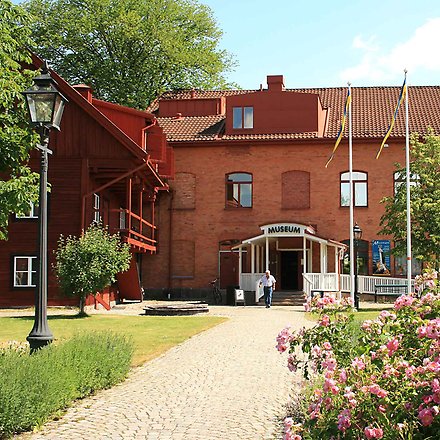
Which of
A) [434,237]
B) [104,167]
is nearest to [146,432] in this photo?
[104,167]

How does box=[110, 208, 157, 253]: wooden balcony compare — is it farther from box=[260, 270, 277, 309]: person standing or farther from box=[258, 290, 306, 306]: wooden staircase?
box=[258, 290, 306, 306]: wooden staircase

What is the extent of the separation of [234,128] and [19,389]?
108 ft

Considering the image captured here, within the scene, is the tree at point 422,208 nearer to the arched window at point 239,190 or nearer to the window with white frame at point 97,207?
the arched window at point 239,190

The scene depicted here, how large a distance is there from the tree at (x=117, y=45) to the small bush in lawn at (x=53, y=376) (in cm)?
3879

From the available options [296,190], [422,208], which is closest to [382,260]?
[296,190]

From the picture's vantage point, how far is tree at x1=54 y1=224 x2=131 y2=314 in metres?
24.2

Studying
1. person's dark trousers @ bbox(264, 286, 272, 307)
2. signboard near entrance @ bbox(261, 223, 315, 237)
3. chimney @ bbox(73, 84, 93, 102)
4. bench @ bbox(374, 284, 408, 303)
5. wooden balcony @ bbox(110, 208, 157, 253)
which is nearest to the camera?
wooden balcony @ bbox(110, 208, 157, 253)

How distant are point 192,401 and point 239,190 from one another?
2992cm

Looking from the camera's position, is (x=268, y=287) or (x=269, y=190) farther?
(x=269, y=190)

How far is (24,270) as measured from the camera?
99.2 feet

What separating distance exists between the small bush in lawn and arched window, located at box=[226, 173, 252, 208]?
91.4ft

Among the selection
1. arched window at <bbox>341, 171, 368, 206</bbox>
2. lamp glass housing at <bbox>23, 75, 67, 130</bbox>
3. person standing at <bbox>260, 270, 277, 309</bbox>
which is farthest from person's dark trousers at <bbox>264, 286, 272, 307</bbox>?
lamp glass housing at <bbox>23, 75, 67, 130</bbox>

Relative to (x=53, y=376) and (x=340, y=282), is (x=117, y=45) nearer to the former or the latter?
(x=340, y=282)

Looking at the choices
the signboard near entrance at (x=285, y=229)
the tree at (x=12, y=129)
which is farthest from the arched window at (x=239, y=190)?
the tree at (x=12, y=129)
